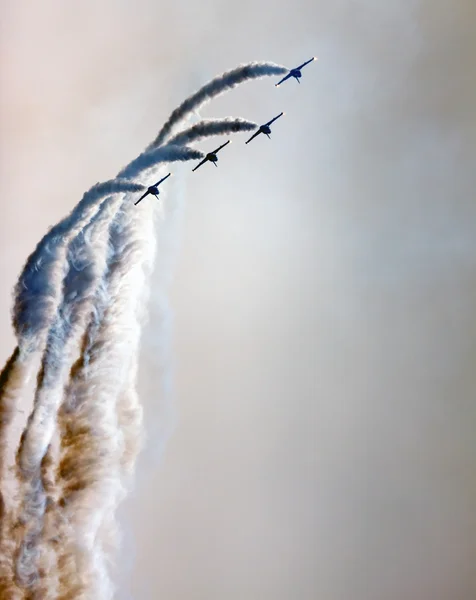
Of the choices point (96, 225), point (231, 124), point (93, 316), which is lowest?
point (93, 316)

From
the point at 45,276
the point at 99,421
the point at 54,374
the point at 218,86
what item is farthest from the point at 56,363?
the point at 218,86

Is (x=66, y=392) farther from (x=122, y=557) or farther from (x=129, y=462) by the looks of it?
(x=122, y=557)

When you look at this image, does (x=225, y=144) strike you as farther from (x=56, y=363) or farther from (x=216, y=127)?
(x=56, y=363)

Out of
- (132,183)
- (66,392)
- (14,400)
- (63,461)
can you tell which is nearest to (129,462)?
(63,461)

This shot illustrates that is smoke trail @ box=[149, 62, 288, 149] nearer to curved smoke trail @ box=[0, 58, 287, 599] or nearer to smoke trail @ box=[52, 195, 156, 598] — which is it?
curved smoke trail @ box=[0, 58, 287, 599]

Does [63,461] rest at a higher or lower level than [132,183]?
lower

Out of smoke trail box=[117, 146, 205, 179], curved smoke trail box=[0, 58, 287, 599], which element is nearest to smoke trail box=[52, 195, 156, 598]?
curved smoke trail box=[0, 58, 287, 599]
